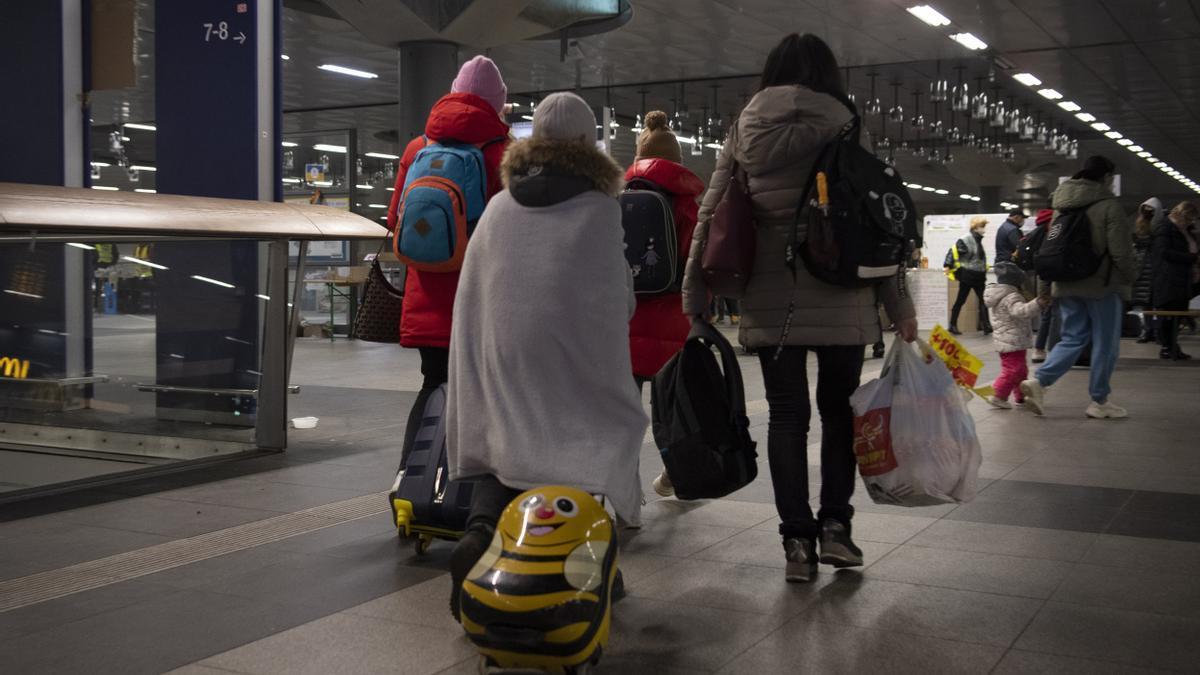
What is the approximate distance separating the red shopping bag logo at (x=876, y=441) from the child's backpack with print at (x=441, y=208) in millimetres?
1492

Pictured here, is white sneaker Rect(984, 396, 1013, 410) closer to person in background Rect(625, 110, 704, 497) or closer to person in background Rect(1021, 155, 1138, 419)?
person in background Rect(1021, 155, 1138, 419)

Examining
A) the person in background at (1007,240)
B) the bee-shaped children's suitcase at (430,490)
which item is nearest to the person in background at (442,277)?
the bee-shaped children's suitcase at (430,490)

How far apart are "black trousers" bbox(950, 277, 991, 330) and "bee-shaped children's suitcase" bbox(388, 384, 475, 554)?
1716 cm

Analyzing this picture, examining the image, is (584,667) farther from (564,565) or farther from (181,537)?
(181,537)

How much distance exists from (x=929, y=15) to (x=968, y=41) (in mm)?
1952

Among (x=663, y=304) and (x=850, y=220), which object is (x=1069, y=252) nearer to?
(x=663, y=304)

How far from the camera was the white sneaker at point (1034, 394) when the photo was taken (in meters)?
8.70

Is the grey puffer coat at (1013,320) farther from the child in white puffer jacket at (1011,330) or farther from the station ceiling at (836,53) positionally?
the station ceiling at (836,53)

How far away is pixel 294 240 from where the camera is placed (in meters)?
6.76

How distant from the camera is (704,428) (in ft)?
12.8

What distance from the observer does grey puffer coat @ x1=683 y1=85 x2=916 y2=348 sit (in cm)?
390

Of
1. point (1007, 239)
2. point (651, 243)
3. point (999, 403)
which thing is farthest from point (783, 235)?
point (1007, 239)

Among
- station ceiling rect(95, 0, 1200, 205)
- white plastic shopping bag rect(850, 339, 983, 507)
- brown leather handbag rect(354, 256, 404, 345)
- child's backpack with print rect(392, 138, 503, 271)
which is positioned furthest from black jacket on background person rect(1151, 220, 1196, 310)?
child's backpack with print rect(392, 138, 503, 271)

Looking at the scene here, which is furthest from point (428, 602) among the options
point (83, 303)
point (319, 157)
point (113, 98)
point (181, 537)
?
point (319, 157)
